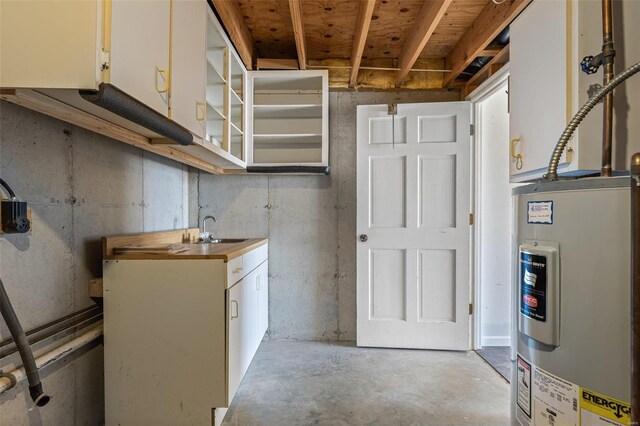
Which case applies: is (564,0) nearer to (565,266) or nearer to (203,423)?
(565,266)

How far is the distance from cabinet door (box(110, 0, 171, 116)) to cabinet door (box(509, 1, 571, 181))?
1651 mm

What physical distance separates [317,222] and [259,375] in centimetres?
133

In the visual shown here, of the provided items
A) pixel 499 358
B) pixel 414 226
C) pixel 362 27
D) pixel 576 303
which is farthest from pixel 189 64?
pixel 499 358

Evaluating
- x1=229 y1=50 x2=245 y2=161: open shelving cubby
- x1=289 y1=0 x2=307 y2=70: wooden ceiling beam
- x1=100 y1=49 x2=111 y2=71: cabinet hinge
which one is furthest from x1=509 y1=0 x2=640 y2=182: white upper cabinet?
x1=229 y1=50 x2=245 y2=161: open shelving cubby

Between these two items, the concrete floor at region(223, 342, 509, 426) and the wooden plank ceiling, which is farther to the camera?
the wooden plank ceiling

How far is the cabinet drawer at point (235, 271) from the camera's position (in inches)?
65.4

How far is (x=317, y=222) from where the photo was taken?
2.91m

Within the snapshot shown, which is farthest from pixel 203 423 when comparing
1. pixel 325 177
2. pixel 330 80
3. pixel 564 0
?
pixel 330 80

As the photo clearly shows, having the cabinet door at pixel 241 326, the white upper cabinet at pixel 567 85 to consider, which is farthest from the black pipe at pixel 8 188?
the white upper cabinet at pixel 567 85

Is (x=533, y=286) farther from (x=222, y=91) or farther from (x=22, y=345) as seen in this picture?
(x=222, y=91)

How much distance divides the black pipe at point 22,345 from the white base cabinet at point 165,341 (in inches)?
17.0

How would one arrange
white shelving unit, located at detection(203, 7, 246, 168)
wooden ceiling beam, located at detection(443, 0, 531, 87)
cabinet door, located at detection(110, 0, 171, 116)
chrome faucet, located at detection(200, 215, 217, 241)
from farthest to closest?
chrome faucet, located at detection(200, 215, 217, 241) < white shelving unit, located at detection(203, 7, 246, 168) < wooden ceiling beam, located at detection(443, 0, 531, 87) < cabinet door, located at detection(110, 0, 171, 116)

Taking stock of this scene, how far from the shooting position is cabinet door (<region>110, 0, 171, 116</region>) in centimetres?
103

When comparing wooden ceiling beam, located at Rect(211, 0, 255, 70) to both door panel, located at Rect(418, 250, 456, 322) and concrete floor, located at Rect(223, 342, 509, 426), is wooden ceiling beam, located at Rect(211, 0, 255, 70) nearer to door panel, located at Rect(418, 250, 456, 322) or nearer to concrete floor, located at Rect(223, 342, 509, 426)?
door panel, located at Rect(418, 250, 456, 322)
